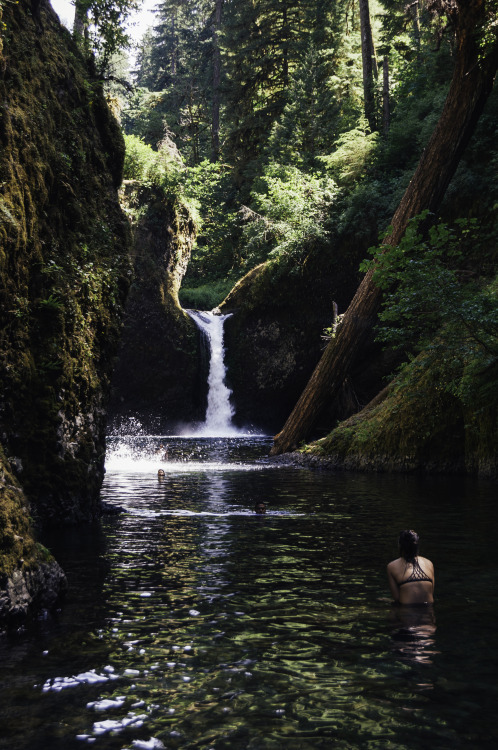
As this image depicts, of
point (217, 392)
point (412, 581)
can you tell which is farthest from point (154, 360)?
point (412, 581)

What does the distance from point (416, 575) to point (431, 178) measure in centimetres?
1353

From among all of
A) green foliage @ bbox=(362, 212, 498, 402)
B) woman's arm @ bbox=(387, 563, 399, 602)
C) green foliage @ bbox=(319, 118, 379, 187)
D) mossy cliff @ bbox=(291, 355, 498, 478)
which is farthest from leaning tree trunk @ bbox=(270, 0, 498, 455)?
green foliage @ bbox=(319, 118, 379, 187)

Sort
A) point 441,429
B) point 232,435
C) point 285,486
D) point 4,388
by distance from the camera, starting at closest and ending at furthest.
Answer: point 4,388 → point 285,486 → point 441,429 → point 232,435

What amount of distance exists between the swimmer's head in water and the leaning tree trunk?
974 centimetres

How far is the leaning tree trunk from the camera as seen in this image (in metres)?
15.6

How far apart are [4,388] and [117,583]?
2953mm

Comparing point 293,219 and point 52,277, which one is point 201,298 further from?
point 52,277

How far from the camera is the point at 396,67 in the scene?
3850 cm

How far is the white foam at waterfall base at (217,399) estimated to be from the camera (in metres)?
29.2

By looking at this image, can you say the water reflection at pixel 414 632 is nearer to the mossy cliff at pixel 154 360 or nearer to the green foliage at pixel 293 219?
the green foliage at pixel 293 219

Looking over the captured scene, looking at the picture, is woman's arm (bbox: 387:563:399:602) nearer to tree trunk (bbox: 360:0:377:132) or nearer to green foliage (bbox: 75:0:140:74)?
green foliage (bbox: 75:0:140:74)

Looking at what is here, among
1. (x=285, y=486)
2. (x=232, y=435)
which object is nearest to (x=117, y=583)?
(x=285, y=486)

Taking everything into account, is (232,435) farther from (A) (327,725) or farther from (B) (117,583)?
(A) (327,725)

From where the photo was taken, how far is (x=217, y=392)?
29.9 metres
